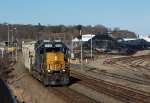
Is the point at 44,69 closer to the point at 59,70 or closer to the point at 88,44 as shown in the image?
the point at 59,70

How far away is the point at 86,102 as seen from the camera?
22.0 m

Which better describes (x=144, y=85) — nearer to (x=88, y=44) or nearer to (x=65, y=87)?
(x=65, y=87)

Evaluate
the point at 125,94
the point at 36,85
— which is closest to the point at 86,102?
the point at 125,94

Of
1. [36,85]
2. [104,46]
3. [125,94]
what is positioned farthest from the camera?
[104,46]

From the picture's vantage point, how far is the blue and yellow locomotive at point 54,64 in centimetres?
3128

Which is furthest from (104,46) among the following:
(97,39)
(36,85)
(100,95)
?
(100,95)

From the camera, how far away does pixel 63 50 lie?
32.1 metres

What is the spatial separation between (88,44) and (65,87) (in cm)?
8792

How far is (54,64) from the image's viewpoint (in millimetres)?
31344

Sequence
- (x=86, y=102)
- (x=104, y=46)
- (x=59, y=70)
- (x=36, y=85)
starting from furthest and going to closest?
1. (x=104, y=46)
2. (x=36, y=85)
3. (x=59, y=70)
4. (x=86, y=102)

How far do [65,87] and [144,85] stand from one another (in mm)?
6158

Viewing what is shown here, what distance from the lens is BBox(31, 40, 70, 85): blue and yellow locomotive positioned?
31.3 m

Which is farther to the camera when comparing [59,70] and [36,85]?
[36,85]

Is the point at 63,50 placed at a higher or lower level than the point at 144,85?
higher
